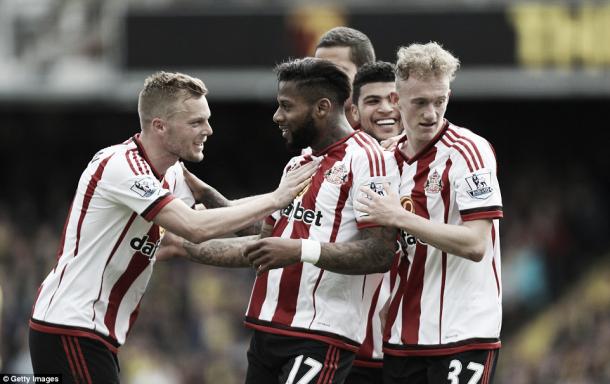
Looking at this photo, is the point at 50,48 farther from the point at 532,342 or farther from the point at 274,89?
the point at 532,342

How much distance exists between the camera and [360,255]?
697cm

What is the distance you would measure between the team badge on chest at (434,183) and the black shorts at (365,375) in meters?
1.29

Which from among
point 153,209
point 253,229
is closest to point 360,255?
point 153,209

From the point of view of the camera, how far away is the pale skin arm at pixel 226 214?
7281 mm

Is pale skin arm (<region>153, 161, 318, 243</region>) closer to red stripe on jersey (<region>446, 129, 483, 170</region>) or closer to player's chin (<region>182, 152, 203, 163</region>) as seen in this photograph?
player's chin (<region>182, 152, 203, 163</region>)

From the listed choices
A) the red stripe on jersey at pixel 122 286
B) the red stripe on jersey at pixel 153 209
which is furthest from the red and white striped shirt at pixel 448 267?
the red stripe on jersey at pixel 122 286

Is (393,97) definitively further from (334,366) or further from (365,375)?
(334,366)

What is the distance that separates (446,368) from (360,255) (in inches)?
31.5

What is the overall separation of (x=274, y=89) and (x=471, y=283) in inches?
459

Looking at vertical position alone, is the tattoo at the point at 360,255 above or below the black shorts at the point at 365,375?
above

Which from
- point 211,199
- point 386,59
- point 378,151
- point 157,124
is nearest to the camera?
point 378,151

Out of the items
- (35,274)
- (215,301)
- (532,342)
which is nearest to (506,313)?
(532,342)

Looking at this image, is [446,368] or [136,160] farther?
[136,160]

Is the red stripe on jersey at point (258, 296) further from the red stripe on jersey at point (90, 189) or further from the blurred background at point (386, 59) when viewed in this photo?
the blurred background at point (386, 59)
